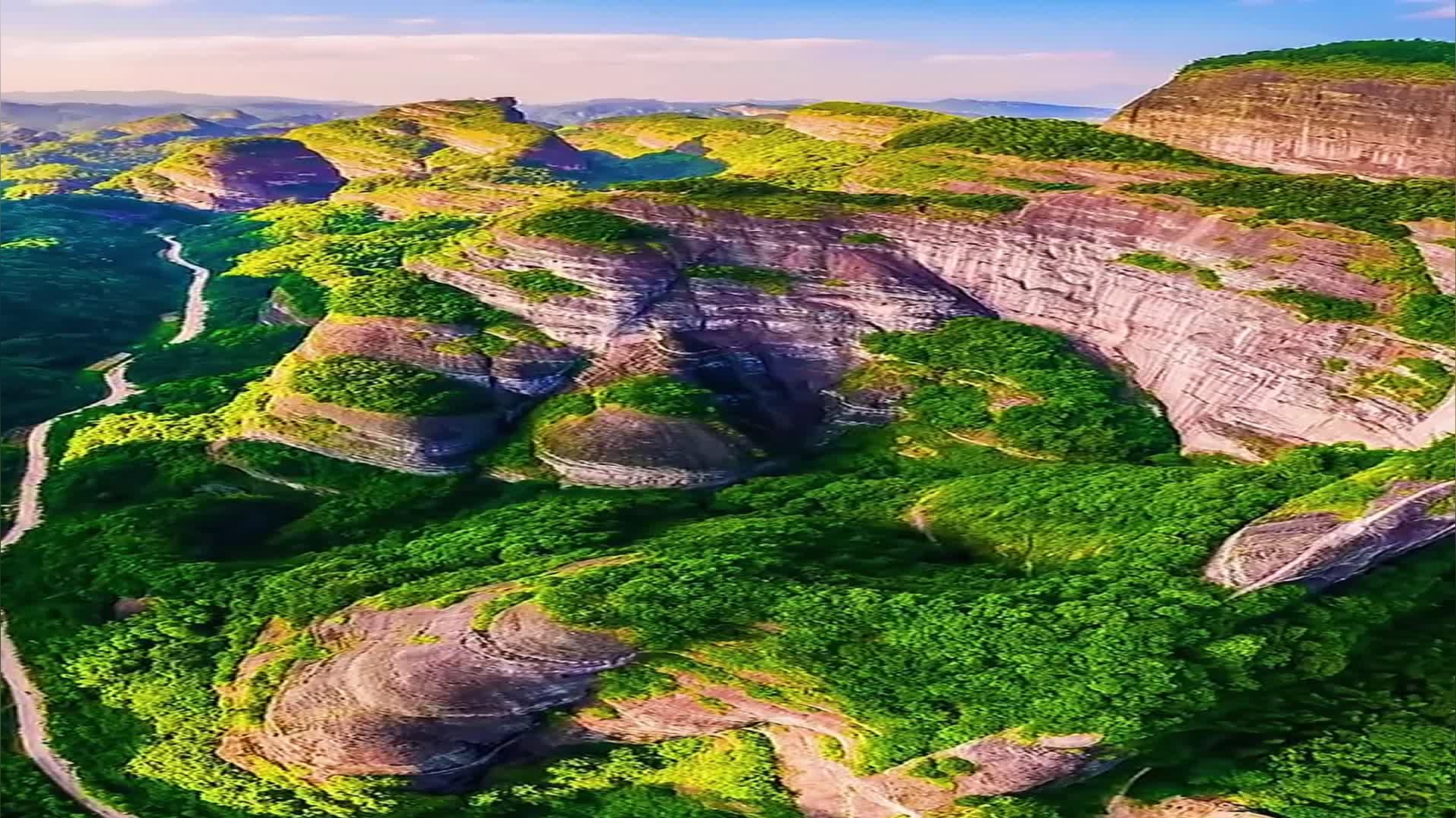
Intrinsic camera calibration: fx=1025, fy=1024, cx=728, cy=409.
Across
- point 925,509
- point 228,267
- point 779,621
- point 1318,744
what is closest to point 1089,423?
point 925,509

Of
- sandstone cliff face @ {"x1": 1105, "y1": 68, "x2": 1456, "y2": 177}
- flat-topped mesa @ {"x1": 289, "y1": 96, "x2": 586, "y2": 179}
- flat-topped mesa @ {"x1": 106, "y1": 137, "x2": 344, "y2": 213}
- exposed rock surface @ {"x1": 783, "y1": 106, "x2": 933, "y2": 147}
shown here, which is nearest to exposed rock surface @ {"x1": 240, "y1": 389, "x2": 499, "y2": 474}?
sandstone cliff face @ {"x1": 1105, "y1": 68, "x2": 1456, "y2": 177}

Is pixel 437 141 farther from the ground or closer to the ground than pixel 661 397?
farther from the ground

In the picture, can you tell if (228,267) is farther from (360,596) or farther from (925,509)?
(925,509)

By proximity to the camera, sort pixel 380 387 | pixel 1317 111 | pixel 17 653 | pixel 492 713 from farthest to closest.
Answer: pixel 1317 111, pixel 380 387, pixel 17 653, pixel 492 713

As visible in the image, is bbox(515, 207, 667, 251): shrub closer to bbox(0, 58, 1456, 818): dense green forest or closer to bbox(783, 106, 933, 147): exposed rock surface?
bbox(0, 58, 1456, 818): dense green forest

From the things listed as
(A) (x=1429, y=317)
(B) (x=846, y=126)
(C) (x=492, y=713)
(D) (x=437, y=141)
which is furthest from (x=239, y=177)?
(A) (x=1429, y=317)

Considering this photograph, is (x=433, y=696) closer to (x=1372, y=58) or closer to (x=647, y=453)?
(x=647, y=453)

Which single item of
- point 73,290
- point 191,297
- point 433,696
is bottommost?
point 433,696
